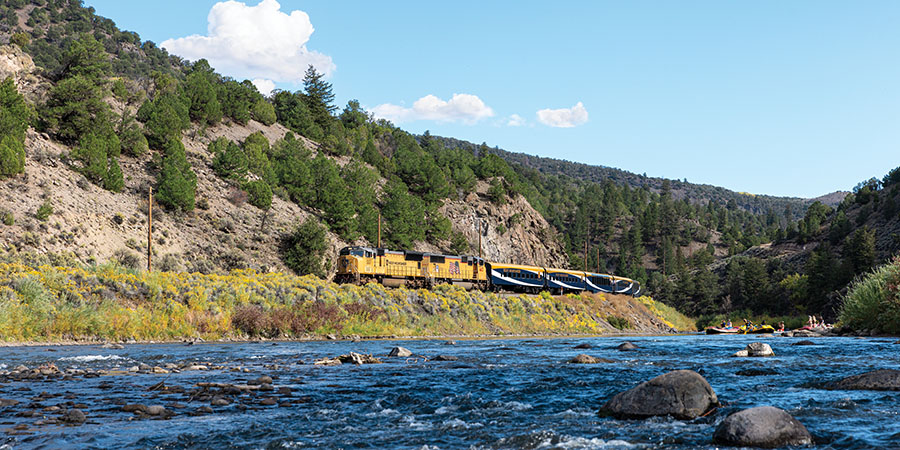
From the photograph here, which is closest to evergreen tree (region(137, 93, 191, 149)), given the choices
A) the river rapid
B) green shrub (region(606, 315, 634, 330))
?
green shrub (region(606, 315, 634, 330))

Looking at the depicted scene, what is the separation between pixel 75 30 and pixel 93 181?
131478mm

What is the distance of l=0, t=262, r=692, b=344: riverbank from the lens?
30234mm

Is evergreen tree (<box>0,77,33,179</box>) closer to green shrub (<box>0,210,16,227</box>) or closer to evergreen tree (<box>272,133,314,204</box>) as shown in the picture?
green shrub (<box>0,210,16,227</box>)

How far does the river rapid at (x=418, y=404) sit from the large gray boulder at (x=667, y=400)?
0.95 feet

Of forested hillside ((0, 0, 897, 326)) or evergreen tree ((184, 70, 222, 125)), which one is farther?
evergreen tree ((184, 70, 222, 125))

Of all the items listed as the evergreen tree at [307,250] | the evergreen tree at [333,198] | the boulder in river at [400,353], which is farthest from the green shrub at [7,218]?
the boulder in river at [400,353]

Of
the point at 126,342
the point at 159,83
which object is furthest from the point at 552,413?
the point at 159,83

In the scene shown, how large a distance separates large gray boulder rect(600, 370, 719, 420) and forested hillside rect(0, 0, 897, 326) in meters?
48.5

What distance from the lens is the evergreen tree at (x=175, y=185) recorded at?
217 feet

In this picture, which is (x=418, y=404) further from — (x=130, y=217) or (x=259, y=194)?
(x=259, y=194)

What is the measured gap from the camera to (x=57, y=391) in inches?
599

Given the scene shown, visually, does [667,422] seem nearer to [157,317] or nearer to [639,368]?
[639,368]

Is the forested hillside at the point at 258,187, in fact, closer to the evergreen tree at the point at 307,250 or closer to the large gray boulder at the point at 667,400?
the evergreen tree at the point at 307,250

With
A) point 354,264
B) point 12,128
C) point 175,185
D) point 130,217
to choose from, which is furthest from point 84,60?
point 354,264
